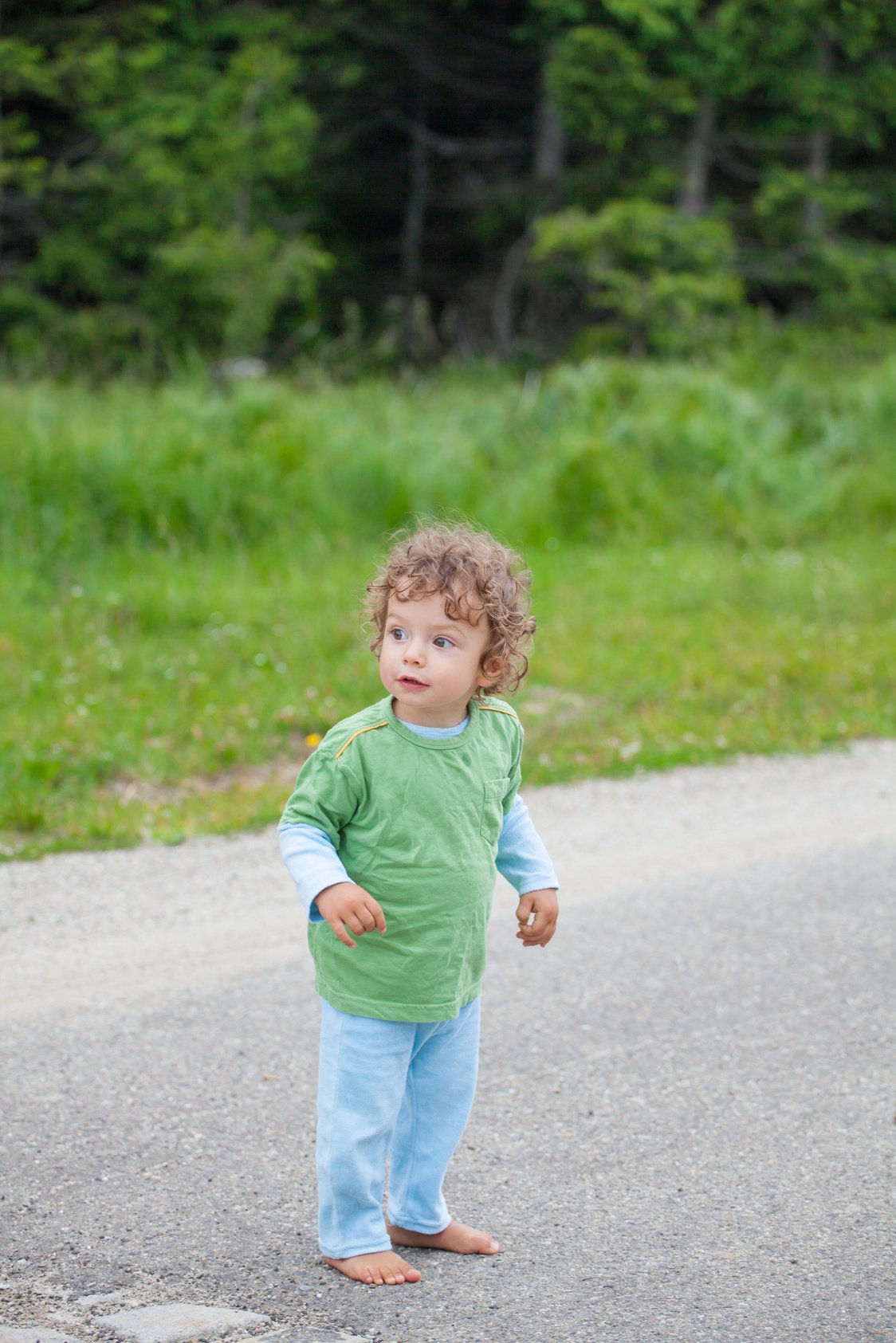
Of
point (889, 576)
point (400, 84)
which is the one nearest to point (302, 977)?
point (889, 576)

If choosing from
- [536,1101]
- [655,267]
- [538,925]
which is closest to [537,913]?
[538,925]

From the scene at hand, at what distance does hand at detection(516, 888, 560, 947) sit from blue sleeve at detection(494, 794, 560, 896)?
0.02 metres

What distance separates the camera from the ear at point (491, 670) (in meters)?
2.38

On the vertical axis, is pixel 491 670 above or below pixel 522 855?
above

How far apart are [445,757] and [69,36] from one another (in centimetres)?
1891

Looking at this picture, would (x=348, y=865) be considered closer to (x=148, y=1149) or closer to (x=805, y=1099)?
(x=148, y=1149)

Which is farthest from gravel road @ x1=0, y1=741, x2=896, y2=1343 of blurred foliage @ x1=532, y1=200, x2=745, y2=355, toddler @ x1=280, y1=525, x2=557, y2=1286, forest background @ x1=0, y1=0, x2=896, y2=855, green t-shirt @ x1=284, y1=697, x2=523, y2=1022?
blurred foliage @ x1=532, y1=200, x2=745, y2=355

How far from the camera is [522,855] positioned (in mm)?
2541

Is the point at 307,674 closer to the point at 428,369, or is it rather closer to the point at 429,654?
the point at 429,654

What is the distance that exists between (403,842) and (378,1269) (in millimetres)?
825

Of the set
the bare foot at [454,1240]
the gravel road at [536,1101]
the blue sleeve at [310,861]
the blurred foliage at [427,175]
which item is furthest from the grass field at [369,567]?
the blurred foliage at [427,175]

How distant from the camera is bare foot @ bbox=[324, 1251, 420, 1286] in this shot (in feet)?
8.11

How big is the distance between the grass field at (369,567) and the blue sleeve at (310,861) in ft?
8.74

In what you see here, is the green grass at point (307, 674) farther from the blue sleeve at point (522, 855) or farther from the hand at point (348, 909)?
the hand at point (348, 909)
